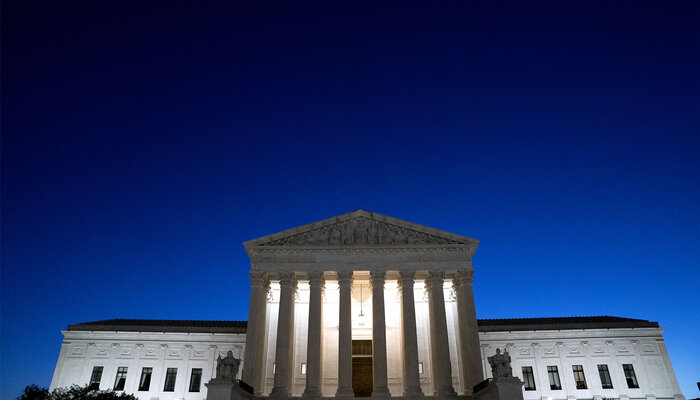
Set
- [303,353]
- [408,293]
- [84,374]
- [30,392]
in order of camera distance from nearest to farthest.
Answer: [30,392]
[408,293]
[303,353]
[84,374]

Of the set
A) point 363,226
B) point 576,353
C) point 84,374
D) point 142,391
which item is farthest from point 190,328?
point 576,353

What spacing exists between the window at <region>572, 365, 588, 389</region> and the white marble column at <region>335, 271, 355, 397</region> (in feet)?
70.5

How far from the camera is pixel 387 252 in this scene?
1416 inches

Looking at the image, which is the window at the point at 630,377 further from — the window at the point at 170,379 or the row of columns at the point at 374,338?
the window at the point at 170,379

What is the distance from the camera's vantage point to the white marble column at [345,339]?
31984mm

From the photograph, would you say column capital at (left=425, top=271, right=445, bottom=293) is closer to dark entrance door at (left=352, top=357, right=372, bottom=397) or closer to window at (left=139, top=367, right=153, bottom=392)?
dark entrance door at (left=352, top=357, right=372, bottom=397)

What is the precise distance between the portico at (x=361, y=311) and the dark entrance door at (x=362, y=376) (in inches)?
6.2

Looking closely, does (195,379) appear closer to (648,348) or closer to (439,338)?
(439,338)

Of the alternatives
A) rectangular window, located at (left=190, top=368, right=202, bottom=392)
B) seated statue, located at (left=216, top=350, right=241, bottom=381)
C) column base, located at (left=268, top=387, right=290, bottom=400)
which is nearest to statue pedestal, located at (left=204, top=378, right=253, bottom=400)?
seated statue, located at (left=216, top=350, right=241, bottom=381)

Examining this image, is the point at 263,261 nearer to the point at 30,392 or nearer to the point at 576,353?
the point at 30,392

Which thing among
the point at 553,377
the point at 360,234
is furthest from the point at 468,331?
the point at 553,377

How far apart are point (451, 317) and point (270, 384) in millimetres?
15548

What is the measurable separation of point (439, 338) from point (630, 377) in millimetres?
20059

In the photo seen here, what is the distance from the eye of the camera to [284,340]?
110 feet
